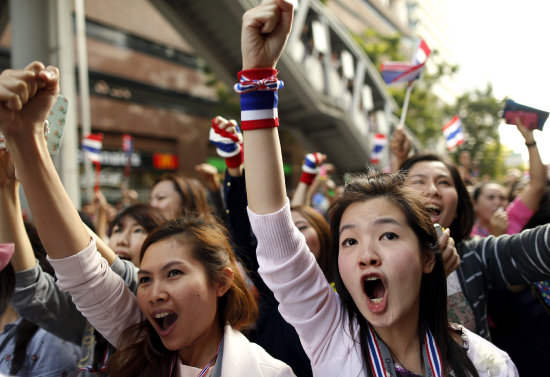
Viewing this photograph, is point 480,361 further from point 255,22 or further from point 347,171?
point 255,22

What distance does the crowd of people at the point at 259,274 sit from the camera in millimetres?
1147

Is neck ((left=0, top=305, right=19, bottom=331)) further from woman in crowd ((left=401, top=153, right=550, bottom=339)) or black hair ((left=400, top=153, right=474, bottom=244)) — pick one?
black hair ((left=400, top=153, right=474, bottom=244))

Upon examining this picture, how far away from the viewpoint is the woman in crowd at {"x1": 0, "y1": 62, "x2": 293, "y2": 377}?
1147 millimetres

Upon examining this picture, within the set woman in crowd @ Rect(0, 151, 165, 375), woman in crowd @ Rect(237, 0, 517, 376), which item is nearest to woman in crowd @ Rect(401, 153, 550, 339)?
woman in crowd @ Rect(237, 0, 517, 376)

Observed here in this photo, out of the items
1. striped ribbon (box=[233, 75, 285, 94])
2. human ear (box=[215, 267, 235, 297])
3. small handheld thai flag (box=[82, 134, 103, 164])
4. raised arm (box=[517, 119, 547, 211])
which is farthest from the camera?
small handheld thai flag (box=[82, 134, 103, 164])

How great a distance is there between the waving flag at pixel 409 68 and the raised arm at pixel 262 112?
2.85 m

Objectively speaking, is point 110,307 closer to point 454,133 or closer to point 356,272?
point 356,272

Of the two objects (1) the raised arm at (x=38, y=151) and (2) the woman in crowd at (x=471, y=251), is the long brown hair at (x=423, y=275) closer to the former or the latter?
(2) the woman in crowd at (x=471, y=251)

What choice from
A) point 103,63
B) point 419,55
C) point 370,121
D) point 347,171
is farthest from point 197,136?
point 347,171

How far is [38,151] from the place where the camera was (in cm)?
114

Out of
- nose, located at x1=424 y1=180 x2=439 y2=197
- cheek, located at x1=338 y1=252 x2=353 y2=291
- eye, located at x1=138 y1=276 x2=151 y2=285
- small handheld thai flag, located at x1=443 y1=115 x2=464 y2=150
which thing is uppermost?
small handheld thai flag, located at x1=443 y1=115 x2=464 y2=150

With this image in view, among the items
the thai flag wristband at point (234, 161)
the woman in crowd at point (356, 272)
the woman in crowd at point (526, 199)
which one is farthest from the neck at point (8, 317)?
the woman in crowd at point (526, 199)

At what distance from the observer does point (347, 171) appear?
184 cm

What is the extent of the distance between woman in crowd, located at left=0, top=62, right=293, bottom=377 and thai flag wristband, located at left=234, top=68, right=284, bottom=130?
49 cm
